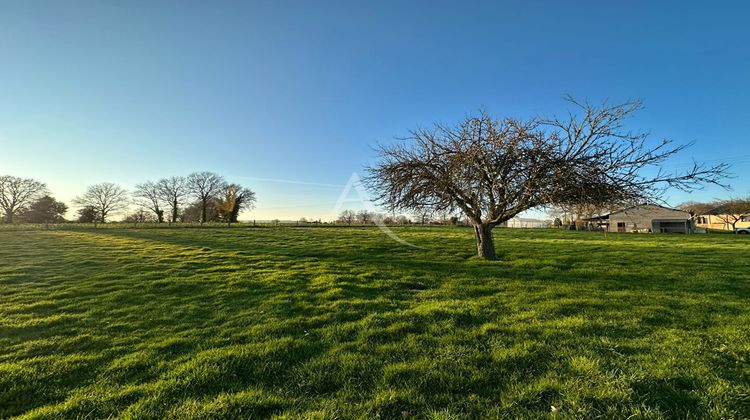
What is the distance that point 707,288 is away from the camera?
891 cm

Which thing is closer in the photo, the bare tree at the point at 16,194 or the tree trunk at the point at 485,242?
the tree trunk at the point at 485,242

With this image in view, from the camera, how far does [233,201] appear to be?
54.9 m

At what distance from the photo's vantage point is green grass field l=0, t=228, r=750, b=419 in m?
3.39

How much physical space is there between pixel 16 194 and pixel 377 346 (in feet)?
264

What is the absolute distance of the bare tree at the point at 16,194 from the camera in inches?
2065

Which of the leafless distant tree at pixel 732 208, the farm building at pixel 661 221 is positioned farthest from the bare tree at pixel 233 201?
the leafless distant tree at pixel 732 208

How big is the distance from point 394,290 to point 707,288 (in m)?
9.25

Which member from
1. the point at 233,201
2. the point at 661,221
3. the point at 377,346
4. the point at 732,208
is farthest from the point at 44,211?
the point at 732,208

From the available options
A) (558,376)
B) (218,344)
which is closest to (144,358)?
(218,344)

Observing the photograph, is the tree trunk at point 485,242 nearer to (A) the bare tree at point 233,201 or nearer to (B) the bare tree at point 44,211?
(A) the bare tree at point 233,201

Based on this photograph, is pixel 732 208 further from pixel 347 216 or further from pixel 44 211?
pixel 44 211

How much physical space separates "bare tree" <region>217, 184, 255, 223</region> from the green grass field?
46774 mm

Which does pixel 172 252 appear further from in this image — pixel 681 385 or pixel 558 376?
pixel 681 385

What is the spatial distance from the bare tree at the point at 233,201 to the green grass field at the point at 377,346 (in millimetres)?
46774
